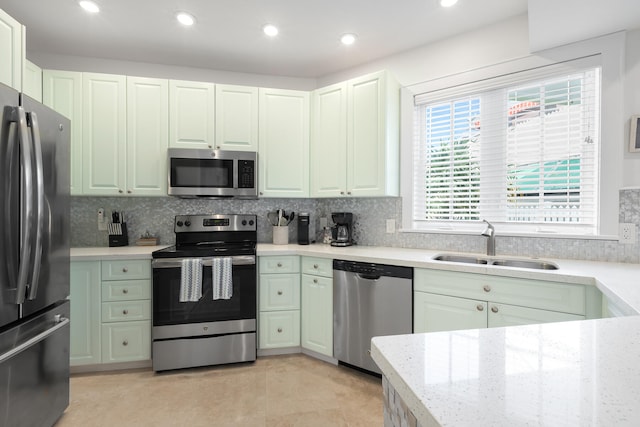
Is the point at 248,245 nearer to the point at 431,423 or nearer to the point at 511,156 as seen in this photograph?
the point at 511,156

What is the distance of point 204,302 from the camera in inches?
99.4

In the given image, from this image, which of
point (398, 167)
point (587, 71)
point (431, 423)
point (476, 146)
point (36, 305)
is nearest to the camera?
point (431, 423)

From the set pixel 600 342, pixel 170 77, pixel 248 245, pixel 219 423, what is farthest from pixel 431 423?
pixel 170 77

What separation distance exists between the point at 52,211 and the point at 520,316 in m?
2.54

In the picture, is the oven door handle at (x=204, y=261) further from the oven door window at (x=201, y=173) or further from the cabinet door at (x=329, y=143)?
the cabinet door at (x=329, y=143)

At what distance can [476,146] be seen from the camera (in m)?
2.60

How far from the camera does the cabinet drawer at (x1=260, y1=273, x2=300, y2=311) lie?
8.88ft

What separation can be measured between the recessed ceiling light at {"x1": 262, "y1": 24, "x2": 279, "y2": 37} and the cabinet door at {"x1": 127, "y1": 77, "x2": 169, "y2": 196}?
96cm

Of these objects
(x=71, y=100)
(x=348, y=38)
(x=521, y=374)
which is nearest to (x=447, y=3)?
(x=348, y=38)

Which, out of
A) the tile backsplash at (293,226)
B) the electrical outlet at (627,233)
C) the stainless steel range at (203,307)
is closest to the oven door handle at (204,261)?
the stainless steel range at (203,307)

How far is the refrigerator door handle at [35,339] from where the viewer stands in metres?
1.39

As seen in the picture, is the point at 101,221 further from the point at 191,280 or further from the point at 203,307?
the point at 203,307

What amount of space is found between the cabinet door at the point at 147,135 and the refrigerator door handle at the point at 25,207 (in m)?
1.30

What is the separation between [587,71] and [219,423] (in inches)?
123
